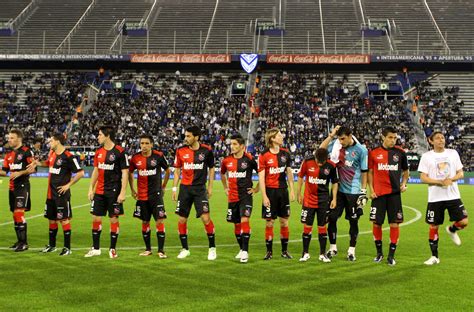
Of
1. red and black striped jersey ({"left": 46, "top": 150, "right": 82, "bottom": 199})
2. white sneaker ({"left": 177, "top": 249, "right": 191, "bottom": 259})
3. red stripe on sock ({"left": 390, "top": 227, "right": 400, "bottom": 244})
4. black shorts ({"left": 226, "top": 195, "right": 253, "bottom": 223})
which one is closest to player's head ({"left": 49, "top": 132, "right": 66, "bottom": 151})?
red and black striped jersey ({"left": 46, "top": 150, "right": 82, "bottom": 199})

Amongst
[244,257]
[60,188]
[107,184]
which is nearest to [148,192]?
[107,184]

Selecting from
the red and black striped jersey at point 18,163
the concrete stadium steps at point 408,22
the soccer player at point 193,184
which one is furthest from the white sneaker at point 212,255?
the concrete stadium steps at point 408,22

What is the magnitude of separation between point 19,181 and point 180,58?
37961 mm

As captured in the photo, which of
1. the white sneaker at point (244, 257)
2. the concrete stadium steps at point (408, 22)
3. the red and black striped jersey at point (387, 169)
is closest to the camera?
the white sneaker at point (244, 257)

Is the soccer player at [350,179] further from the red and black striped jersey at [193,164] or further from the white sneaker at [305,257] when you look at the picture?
the red and black striped jersey at [193,164]

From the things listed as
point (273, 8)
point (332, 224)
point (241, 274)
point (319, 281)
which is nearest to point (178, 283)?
point (241, 274)

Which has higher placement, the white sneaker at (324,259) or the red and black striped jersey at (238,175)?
the red and black striped jersey at (238,175)

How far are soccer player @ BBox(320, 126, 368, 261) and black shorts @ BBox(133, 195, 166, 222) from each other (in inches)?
125

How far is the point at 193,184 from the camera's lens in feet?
32.1

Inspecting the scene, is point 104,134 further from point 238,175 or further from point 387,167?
point 387,167

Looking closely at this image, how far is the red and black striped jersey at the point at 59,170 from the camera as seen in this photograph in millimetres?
10062

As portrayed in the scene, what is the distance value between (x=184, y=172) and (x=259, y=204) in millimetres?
11498

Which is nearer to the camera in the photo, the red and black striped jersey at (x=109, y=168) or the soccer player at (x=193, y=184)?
the soccer player at (x=193, y=184)

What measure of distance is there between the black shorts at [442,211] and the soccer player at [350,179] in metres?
1.19
